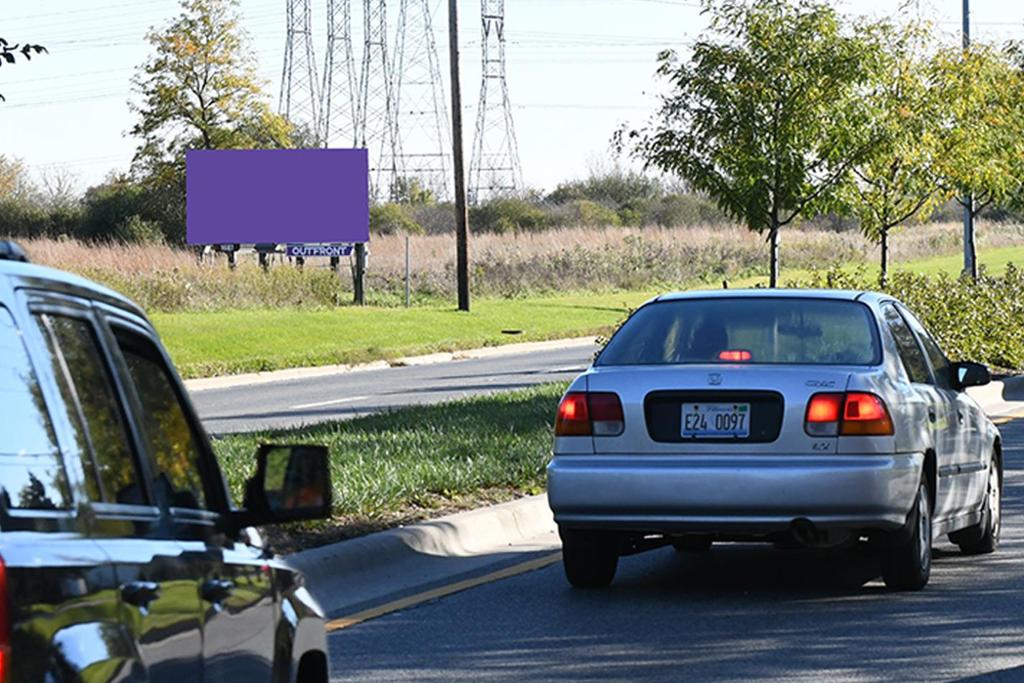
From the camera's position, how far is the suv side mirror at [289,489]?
438 centimetres

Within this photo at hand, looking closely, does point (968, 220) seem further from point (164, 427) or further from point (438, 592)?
point (164, 427)

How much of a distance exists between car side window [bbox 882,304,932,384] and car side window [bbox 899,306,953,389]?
114mm

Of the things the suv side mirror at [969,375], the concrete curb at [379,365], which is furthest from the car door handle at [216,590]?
the concrete curb at [379,365]

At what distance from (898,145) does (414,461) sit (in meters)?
13.4

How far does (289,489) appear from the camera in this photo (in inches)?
174

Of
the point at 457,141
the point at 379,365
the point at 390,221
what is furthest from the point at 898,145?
the point at 390,221

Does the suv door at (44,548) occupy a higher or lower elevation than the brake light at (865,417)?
higher

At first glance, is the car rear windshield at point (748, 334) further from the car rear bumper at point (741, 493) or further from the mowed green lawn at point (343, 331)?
the mowed green lawn at point (343, 331)

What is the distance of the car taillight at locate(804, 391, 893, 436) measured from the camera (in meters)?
9.56

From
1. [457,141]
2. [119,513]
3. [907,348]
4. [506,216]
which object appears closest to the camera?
[119,513]

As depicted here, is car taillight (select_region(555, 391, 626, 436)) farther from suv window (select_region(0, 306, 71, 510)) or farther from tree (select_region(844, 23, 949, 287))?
tree (select_region(844, 23, 949, 287))

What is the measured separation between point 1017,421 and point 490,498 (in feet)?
32.8

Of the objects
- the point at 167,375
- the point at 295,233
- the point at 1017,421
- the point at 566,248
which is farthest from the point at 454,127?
the point at 167,375

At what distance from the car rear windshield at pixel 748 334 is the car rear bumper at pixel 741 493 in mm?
674
